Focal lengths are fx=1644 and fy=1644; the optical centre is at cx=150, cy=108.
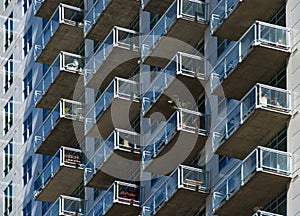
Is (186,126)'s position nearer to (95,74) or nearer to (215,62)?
(215,62)

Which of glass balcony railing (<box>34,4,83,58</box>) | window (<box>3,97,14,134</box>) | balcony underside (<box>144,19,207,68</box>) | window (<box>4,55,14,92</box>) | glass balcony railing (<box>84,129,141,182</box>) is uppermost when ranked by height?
window (<box>4,55,14,92</box>)

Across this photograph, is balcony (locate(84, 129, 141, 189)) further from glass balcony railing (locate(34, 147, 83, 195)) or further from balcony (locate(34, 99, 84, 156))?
balcony (locate(34, 99, 84, 156))

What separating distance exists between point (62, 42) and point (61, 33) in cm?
80

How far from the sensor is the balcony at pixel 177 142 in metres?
65.8

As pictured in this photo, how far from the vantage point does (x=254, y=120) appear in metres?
60.7

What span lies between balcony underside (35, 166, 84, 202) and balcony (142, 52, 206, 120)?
8.90 meters

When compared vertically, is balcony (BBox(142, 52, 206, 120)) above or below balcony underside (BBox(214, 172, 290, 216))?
above

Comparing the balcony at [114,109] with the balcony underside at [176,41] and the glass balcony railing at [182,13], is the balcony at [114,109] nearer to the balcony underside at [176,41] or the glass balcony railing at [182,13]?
the balcony underside at [176,41]

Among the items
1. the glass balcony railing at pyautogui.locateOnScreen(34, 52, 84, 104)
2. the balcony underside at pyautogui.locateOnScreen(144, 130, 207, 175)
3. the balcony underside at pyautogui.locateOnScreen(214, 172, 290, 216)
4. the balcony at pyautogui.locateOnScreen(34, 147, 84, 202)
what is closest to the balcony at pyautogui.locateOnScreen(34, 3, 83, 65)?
the glass balcony railing at pyautogui.locateOnScreen(34, 52, 84, 104)

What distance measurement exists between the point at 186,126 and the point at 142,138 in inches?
215

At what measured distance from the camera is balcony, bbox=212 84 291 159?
60250mm

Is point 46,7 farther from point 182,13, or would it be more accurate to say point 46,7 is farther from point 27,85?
point 182,13

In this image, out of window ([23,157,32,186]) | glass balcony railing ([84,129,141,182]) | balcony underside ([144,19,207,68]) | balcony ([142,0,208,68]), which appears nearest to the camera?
balcony ([142,0,208,68])

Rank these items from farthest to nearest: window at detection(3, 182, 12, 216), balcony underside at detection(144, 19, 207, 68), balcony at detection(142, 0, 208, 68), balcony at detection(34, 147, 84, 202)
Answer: window at detection(3, 182, 12, 216) → balcony at detection(34, 147, 84, 202) → balcony underside at detection(144, 19, 207, 68) → balcony at detection(142, 0, 208, 68)
